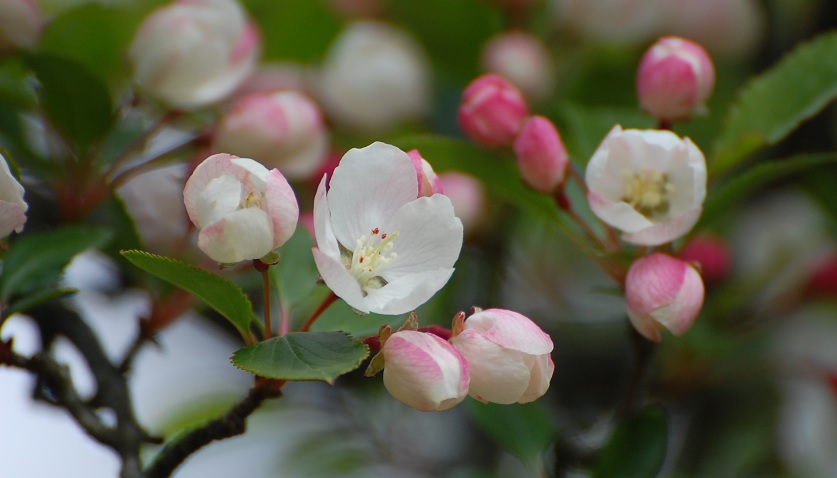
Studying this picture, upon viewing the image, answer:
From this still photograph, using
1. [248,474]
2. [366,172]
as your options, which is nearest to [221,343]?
[248,474]

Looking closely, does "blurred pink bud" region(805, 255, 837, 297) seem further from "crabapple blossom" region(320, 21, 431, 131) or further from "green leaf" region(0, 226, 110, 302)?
"green leaf" region(0, 226, 110, 302)

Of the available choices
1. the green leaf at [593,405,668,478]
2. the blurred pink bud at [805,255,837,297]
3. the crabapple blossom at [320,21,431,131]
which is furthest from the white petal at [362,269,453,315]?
the blurred pink bud at [805,255,837,297]

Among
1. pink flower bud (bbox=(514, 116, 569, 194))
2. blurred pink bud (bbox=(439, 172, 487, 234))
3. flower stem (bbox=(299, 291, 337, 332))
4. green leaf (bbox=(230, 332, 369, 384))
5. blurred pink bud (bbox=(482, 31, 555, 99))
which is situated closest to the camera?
green leaf (bbox=(230, 332, 369, 384))

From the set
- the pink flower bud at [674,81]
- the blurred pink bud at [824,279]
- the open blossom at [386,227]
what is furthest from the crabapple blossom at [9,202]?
the blurred pink bud at [824,279]

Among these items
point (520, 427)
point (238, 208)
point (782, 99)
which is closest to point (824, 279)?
point (782, 99)

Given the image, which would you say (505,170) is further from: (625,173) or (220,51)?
(220,51)

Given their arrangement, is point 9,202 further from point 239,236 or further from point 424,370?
point 424,370

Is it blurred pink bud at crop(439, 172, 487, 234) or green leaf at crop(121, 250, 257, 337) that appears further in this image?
blurred pink bud at crop(439, 172, 487, 234)
